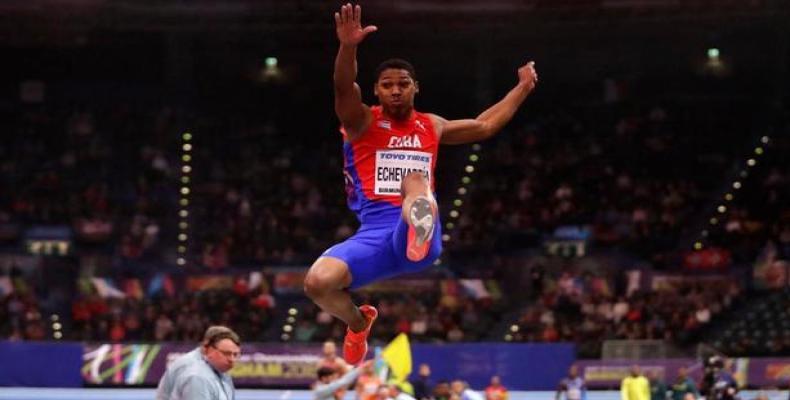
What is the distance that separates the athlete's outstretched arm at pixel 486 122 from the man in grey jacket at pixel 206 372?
2007 millimetres

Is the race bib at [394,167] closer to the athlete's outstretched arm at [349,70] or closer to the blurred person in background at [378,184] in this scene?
the blurred person in background at [378,184]

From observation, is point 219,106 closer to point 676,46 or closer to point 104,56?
point 104,56

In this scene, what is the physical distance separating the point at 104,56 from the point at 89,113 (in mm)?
2448

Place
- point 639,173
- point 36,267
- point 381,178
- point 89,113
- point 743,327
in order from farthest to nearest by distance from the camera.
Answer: point 89,113 < point 639,173 < point 36,267 < point 743,327 < point 381,178

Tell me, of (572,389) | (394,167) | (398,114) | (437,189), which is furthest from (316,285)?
(437,189)

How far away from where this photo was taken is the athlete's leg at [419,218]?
7.05 metres

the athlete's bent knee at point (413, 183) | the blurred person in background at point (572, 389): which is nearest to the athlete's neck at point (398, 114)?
the athlete's bent knee at point (413, 183)

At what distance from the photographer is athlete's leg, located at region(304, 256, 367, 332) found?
7.37 metres

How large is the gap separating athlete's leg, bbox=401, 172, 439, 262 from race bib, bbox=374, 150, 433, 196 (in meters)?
0.50

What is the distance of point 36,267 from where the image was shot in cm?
2709

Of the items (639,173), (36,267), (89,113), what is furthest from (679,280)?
(89,113)

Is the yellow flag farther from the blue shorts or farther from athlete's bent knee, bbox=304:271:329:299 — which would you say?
athlete's bent knee, bbox=304:271:329:299

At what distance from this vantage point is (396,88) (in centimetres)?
755

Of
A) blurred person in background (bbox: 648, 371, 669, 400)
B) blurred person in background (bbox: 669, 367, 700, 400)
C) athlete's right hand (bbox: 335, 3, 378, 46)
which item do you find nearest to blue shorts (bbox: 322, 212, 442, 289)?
athlete's right hand (bbox: 335, 3, 378, 46)
